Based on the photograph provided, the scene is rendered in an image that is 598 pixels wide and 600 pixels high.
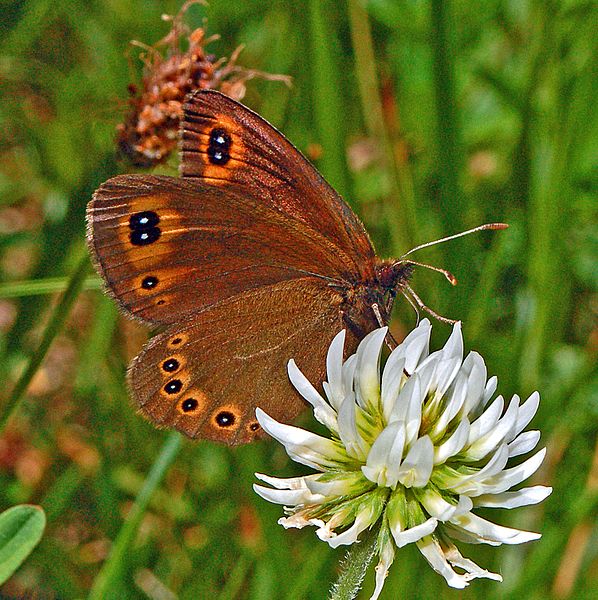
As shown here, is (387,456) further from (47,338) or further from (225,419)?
(47,338)

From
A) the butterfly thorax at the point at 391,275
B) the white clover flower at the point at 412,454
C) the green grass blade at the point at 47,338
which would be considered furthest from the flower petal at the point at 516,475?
the green grass blade at the point at 47,338

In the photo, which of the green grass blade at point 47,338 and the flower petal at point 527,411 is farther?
the green grass blade at point 47,338

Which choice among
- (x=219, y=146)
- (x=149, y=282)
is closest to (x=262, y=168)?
(x=219, y=146)

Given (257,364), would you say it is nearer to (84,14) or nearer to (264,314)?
(264,314)

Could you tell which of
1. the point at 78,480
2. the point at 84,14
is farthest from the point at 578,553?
the point at 84,14

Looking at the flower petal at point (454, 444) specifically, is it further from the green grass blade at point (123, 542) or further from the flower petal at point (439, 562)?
the green grass blade at point (123, 542)

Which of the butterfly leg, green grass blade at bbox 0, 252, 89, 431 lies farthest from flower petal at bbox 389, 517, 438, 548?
green grass blade at bbox 0, 252, 89, 431
